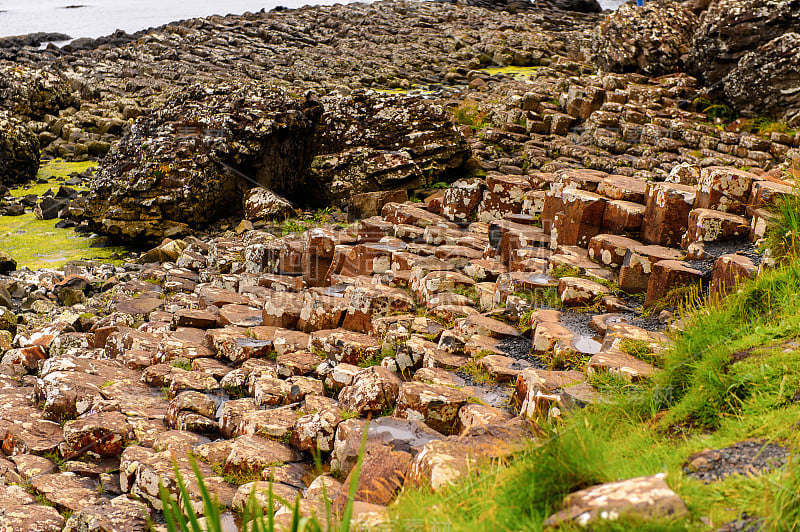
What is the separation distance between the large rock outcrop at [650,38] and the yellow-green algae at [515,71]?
305 inches

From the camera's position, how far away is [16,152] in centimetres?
2011

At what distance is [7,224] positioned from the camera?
16.9m

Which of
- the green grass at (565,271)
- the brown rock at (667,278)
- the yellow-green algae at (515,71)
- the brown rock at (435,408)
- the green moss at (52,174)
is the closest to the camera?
the brown rock at (435,408)

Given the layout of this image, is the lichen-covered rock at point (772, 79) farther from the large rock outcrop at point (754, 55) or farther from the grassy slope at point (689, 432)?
the grassy slope at point (689, 432)

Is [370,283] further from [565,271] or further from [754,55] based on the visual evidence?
[754,55]

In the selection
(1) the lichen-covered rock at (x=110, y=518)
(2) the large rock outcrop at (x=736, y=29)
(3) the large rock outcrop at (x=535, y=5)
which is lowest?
(1) the lichen-covered rock at (x=110, y=518)

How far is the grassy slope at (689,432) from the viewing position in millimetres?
2682

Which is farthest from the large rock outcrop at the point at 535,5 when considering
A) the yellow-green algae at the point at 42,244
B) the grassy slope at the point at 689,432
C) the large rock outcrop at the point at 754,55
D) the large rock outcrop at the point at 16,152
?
the grassy slope at the point at 689,432

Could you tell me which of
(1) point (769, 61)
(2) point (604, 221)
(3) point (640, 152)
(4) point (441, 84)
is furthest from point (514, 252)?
(4) point (441, 84)

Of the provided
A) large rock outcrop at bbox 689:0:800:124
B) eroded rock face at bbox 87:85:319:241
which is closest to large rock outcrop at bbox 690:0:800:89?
large rock outcrop at bbox 689:0:800:124

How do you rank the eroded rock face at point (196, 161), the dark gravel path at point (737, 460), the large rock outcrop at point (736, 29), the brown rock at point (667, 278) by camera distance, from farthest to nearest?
1. the eroded rock face at point (196, 161)
2. the large rock outcrop at point (736, 29)
3. the brown rock at point (667, 278)
4. the dark gravel path at point (737, 460)

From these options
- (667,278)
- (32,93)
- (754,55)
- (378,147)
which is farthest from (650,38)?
(32,93)

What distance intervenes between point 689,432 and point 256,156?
13.2 metres

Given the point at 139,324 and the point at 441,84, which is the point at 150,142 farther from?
the point at 441,84
